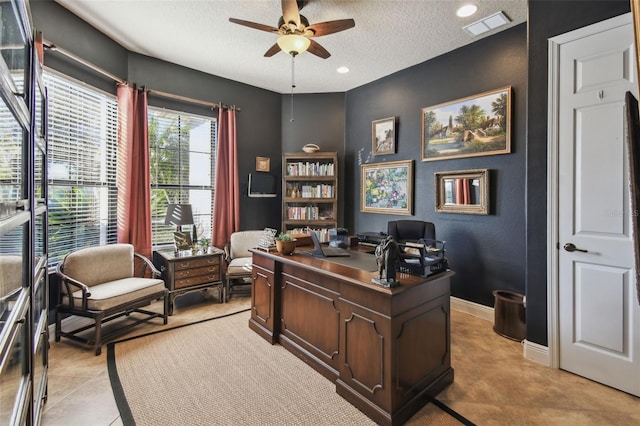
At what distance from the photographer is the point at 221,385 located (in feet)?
7.27

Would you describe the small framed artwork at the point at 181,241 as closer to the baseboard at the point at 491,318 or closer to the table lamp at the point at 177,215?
the table lamp at the point at 177,215

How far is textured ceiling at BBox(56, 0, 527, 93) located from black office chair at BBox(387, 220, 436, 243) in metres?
2.18

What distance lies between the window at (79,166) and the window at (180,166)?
0.52m

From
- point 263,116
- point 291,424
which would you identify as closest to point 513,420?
point 291,424

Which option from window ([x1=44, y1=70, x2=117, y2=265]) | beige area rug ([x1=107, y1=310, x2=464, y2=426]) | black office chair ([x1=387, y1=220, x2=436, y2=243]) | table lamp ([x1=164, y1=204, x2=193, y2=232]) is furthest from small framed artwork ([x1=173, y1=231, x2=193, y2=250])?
black office chair ([x1=387, y1=220, x2=436, y2=243])

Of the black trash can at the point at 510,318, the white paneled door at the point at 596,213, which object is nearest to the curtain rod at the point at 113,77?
the white paneled door at the point at 596,213

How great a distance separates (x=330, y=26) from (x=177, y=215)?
9.35 ft

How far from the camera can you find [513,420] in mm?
1863

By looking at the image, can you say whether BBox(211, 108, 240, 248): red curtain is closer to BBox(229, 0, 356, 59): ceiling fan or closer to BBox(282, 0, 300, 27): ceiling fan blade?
BBox(229, 0, 356, 59): ceiling fan

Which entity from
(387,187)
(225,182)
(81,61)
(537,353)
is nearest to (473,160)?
(387,187)

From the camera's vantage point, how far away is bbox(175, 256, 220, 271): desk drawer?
11.9 ft

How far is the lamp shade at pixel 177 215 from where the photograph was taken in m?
3.83

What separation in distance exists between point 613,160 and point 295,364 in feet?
9.53

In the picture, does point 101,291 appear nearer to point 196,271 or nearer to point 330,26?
point 196,271
